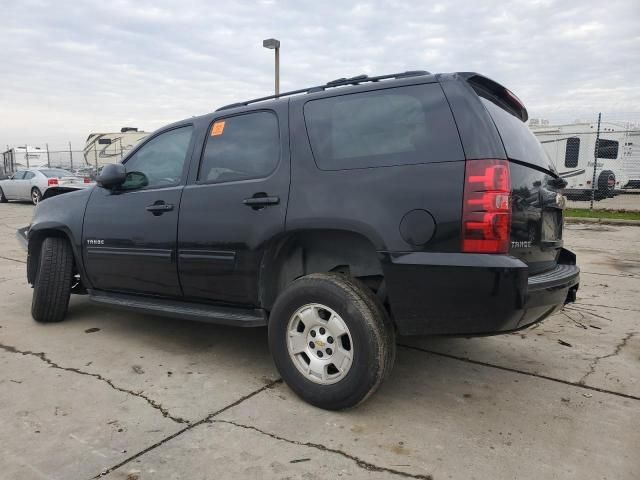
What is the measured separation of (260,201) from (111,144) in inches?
1204

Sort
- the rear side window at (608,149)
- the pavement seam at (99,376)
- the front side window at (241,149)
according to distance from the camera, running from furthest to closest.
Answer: the rear side window at (608,149) → the front side window at (241,149) → the pavement seam at (99,376)

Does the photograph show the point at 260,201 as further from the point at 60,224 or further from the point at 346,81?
the point at 60,224

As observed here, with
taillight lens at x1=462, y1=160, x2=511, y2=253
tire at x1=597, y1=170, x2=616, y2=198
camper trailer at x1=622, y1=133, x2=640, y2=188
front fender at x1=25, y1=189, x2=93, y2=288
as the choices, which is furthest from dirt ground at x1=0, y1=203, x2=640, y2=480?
camper trailer at x1=622, y1=133, x2=640, y2=188

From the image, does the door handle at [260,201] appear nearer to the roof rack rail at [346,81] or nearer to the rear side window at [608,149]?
the roof rack rail at [346,81]

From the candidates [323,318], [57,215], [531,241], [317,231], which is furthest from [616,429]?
[57,215]

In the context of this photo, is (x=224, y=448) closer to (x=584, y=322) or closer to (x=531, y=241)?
(x=531, y=241)

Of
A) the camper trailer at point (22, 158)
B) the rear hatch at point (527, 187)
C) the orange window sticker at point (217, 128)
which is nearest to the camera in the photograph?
the rear hatch at point (527, 187)

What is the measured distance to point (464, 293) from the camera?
241 centimetres

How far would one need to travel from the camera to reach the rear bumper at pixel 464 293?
2357 mm

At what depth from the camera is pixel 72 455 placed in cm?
234

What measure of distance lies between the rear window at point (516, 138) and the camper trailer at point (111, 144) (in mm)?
29736

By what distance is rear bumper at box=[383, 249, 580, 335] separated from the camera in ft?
7.73

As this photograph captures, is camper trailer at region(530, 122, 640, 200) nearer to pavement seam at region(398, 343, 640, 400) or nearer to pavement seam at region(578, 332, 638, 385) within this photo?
pavement seam at region(578, 332, 638, 385)

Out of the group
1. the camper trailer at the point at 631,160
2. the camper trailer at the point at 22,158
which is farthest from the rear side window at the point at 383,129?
the camper trailer at the point at 22,158
